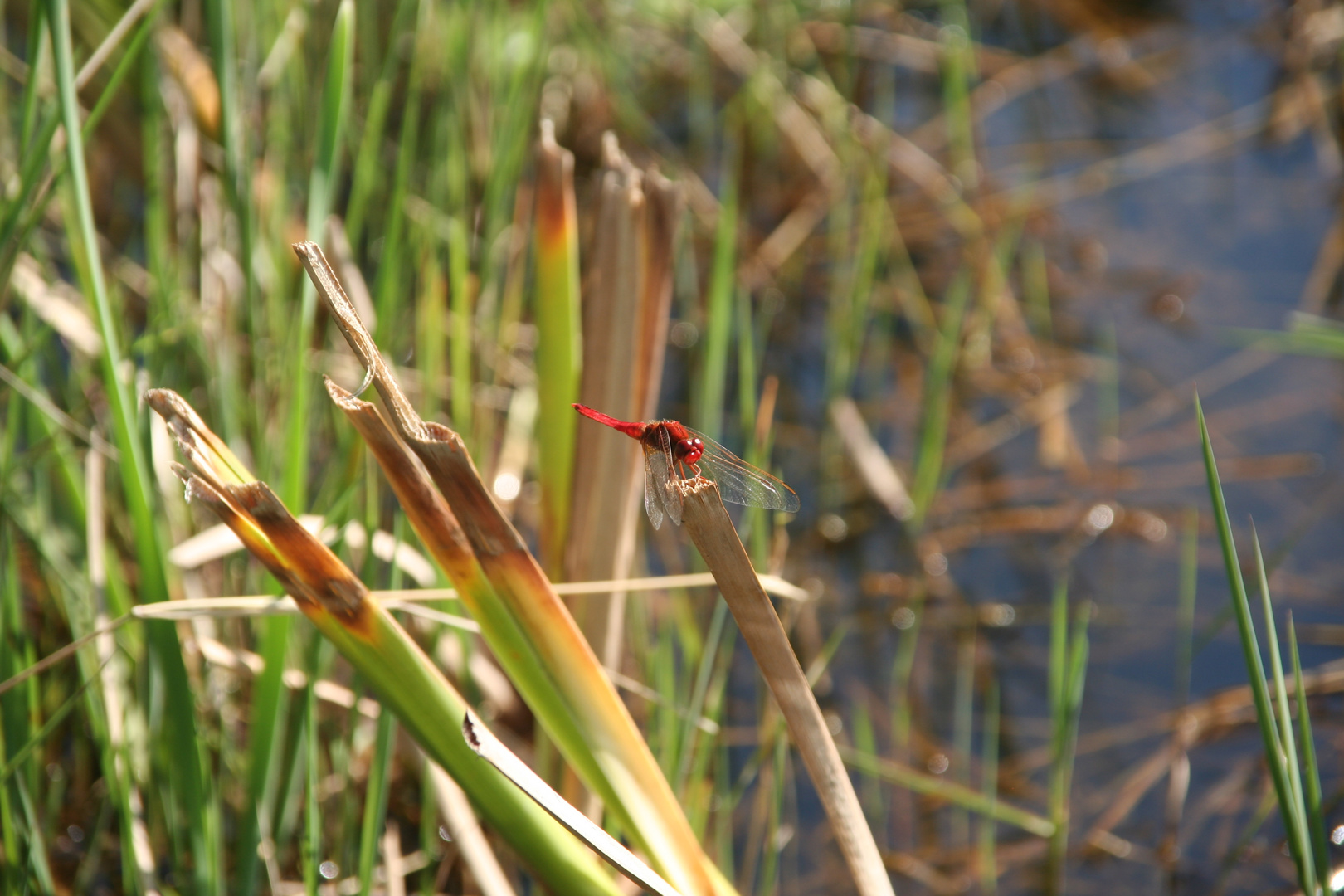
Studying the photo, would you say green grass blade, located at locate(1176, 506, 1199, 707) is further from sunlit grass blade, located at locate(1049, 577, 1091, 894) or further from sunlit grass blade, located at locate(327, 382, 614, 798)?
sunlit grass blade, located at locate(327, 382, 614, 798)

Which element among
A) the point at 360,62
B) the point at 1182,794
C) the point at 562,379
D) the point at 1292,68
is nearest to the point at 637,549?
the point at 562,379

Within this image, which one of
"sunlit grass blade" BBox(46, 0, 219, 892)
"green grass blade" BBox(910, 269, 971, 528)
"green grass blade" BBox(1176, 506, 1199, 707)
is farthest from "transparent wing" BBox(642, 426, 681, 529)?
"green grass blade" BBox(910, 269, 971, 528)

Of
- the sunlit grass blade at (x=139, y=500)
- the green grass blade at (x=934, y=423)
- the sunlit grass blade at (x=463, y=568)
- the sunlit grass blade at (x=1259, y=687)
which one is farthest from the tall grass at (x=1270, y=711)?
the green grass blade at (x=934, y=423)

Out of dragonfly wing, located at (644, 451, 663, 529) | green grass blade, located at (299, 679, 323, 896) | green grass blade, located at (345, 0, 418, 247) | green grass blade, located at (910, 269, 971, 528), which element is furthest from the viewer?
green grass blade, located at (910, 269, 971, 528)

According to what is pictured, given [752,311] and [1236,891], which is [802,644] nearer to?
[1236,891]

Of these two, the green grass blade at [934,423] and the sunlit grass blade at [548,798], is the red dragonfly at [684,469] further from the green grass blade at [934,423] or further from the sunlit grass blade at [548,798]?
the green grass blade at [934,423]

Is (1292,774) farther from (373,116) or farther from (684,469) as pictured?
(373,116)

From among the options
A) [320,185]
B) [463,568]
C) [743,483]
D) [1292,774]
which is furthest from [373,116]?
[1292,774]
